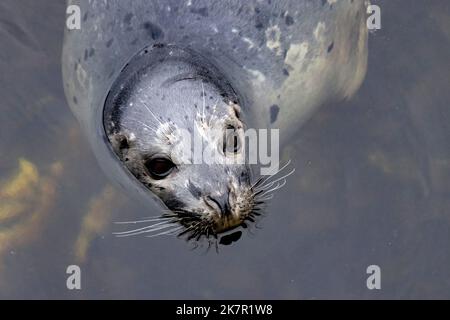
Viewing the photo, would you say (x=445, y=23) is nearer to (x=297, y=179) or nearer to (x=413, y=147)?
(x=413, y=147)

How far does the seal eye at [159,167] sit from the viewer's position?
3.30 m

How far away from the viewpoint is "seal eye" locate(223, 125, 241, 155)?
3301mm

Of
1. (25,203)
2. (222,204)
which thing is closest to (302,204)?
(222,204)

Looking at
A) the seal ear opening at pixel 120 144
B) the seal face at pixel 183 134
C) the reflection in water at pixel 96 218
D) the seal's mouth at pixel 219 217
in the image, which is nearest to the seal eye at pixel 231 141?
the seal face at pixel 183 134

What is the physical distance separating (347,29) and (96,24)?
139 centimetres

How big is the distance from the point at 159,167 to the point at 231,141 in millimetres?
344

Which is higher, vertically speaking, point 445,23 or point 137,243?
point 445,23

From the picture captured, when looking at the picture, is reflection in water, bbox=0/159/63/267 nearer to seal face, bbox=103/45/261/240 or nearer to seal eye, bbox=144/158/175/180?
seal face, bbox=103/45/261/240

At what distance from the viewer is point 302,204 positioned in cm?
444

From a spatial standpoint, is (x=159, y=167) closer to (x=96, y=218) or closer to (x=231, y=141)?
(x=231, y=141)

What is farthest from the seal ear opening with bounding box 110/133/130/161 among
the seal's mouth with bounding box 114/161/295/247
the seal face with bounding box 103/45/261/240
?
the seal's mouth with bounding box 114/161/295/247

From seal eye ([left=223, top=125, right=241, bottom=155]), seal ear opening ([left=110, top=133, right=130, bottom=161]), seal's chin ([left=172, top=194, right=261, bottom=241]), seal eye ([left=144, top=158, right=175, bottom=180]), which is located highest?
seal ear opening ([left=110, top=133, right=130, bottom=161])
